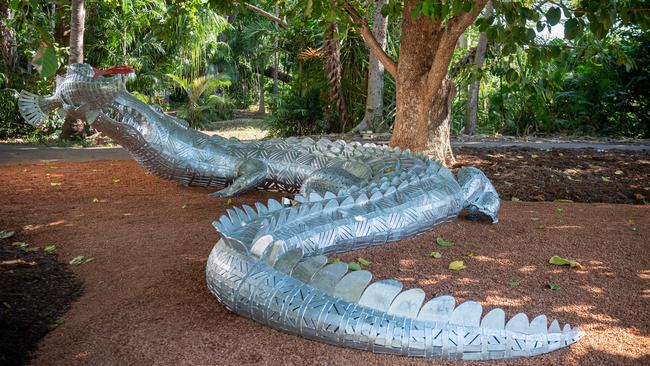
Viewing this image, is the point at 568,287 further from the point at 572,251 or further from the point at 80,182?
the point at 80,182

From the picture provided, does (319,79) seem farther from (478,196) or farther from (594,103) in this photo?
(478,196)

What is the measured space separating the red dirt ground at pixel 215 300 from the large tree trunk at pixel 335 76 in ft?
24.2

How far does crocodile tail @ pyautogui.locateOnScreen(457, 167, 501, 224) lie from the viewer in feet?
14.5

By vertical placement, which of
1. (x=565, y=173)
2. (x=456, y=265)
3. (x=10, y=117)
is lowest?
(x=456, y=265)

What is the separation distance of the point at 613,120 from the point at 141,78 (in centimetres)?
1112

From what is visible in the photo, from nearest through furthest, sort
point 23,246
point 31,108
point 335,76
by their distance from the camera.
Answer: point 23,246 < point 31,108 < point 335,76

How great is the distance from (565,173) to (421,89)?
2159 millimetres

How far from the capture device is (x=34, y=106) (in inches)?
188

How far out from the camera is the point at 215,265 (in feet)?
8.78

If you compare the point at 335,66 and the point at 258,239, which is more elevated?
the point at 335,66

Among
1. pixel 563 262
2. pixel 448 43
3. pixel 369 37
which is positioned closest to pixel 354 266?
pixel 563 262

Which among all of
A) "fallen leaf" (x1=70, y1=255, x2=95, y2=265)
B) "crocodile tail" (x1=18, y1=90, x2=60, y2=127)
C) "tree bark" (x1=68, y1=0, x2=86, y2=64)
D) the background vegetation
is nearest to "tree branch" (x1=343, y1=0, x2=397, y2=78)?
"crocodile tail" (x1=18, y1=90, x2=60, y2=127)

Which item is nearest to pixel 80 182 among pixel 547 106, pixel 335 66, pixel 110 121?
pixel 110 121

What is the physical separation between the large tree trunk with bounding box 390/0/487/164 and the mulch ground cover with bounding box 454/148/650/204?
713 millimetres
